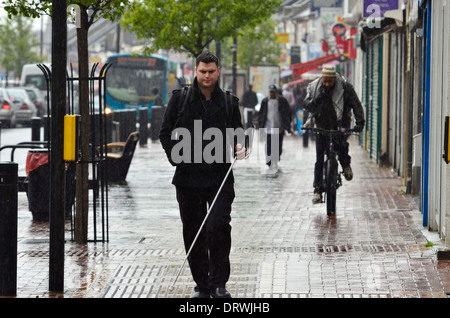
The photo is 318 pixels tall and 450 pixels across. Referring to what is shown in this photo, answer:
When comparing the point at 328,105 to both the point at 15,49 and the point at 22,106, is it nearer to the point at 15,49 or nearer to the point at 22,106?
the point at 22,106

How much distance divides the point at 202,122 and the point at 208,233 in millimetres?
781

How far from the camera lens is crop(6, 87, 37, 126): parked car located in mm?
45500

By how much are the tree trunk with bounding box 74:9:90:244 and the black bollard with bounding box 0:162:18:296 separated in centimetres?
295

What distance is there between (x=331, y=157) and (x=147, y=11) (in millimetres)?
13180

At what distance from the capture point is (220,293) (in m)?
7.72

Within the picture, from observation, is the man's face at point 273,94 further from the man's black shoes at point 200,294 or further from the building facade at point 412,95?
the man's black shoes at point 200,294

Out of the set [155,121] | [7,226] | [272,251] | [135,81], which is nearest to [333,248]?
[272,251]

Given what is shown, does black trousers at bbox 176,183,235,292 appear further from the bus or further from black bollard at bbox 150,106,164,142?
the bus

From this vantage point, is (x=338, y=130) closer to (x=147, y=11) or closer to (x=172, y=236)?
(x=172, y=236)

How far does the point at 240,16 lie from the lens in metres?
26.0

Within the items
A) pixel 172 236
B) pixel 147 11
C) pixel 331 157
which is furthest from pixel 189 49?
pixel 172 236

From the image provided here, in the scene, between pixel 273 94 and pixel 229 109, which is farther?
pixel 273 94

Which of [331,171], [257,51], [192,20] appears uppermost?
[257,51]

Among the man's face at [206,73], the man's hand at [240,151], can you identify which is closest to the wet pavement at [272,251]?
the man's hand at [240,151]
